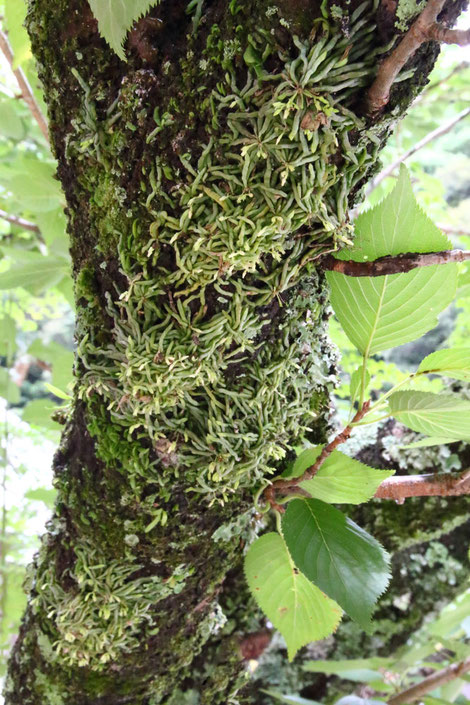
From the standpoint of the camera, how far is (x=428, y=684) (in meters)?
0.95

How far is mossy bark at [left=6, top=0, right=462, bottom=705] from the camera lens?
41 cm

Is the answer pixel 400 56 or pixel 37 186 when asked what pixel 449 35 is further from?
pixel 37 186

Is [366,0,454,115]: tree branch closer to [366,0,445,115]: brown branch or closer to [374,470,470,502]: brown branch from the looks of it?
[366,0,445,115]: brown branch

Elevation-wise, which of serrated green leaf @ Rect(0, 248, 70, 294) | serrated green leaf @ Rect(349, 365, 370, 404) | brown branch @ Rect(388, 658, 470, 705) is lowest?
brown branch @ Rect(388, 658, 470, 705)

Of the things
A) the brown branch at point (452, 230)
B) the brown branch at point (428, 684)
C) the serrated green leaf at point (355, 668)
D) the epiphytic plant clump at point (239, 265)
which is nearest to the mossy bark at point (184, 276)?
the epiphytic plant clump at point (239, 265)

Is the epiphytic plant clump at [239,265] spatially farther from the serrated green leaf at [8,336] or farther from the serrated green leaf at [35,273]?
the serrated green leaf at [8,336]

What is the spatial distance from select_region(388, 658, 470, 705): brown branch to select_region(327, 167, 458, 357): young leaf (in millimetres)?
730

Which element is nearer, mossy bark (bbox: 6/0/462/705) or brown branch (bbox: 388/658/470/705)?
mossy bark (bbox: 6/0/462/705)

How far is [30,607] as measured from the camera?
736 millimetres

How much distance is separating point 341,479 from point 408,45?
381mm

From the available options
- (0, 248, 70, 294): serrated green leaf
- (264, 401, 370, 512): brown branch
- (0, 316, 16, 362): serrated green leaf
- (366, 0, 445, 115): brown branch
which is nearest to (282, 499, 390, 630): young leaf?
(264, 401, 370, 512): brown branch

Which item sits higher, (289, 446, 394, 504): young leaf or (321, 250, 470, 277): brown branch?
(321, 250, 470, 277): brown branch

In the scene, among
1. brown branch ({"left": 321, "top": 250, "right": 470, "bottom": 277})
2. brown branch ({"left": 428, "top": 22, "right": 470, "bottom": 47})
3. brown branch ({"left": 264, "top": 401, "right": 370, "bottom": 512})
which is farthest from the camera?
brown branch ({"left": 264, "top": 401, "right": 370, "bottom": 512})

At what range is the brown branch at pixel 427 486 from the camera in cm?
62
